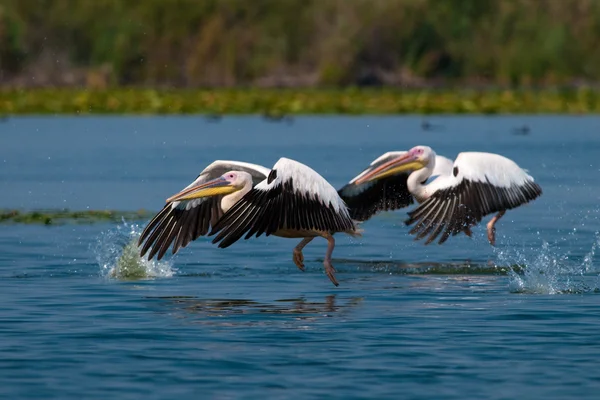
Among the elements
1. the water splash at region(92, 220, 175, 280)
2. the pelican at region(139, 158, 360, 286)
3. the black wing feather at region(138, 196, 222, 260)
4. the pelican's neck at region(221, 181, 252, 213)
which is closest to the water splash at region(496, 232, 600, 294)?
the pelican at region(139, 158, 360, 286)

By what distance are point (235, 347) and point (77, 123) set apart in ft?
109

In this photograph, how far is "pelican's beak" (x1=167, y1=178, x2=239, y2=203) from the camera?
10.7 meters

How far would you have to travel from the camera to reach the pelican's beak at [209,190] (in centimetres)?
1074

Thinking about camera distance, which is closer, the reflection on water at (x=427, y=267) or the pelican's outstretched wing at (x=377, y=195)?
the reflection on water at (x=427, y=267)

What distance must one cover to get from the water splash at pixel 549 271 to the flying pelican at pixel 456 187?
55cm

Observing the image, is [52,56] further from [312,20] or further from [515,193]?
[515,193]

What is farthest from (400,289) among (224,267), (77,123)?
(77,123)

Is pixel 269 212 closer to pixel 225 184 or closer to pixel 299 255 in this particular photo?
pixel 225 184

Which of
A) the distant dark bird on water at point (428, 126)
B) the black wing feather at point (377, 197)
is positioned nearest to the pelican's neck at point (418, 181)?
the black wing feather at point (377, 197)

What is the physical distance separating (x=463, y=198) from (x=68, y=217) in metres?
6.40

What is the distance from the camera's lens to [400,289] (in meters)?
10.8

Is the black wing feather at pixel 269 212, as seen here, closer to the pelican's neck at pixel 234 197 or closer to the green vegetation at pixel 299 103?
the pelican's neck at pixel 234 197

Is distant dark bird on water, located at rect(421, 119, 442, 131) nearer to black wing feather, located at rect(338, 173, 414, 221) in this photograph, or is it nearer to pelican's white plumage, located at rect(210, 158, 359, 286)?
black wing feather, located at rect(338, 173, 414, 221)

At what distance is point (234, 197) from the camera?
10.8 metres
